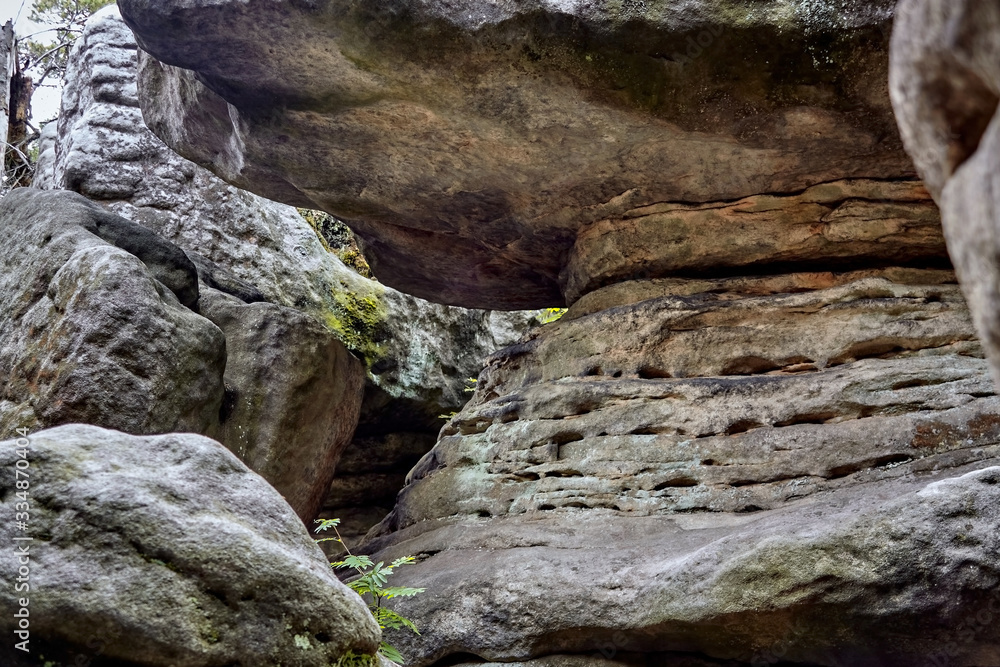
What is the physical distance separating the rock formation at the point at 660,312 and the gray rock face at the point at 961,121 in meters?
2.84

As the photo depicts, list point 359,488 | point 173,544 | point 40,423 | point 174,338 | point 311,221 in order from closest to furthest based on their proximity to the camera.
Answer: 1. point 173,544
2. point 40,423
3. point 174,338
4. point 359,488
5. point 311,221

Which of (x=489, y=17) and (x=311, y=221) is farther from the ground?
(x=311, y=221)

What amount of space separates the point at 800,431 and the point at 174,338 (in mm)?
4148

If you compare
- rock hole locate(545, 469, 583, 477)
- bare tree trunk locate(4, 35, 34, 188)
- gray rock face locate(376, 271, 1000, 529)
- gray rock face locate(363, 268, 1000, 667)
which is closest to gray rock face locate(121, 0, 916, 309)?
gray rock face locate(376, 271, 1000, 529)

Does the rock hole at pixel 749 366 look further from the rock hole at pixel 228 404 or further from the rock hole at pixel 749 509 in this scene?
the rock hole at pixel 228 404

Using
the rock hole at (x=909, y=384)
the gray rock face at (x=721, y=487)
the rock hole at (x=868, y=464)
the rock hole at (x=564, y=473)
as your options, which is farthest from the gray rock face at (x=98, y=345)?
the rock hole at (x=909, y=384)

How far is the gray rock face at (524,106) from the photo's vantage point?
5.88 meters

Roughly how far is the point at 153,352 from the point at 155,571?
3.04 meters

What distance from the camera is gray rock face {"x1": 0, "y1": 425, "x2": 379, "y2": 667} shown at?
314 centimetres

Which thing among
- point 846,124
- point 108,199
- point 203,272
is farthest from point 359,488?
point 846,124

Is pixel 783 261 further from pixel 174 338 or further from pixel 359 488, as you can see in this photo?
pixel 359 488

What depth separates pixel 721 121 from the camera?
254 inches

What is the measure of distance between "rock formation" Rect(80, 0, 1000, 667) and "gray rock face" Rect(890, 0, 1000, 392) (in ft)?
9.31

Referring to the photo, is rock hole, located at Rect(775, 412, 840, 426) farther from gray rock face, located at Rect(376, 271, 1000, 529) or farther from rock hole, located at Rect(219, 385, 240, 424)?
rock hole, located at Rect(219, 385, 240, 424)
